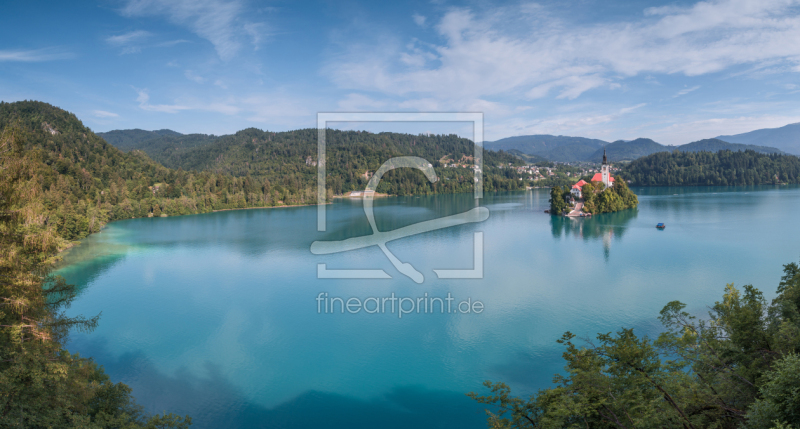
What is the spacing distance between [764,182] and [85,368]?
14291 cm

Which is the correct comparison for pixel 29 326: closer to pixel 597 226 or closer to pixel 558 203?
pixel 597 226

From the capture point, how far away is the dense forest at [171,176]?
152 feet

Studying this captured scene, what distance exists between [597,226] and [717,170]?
3709 inches

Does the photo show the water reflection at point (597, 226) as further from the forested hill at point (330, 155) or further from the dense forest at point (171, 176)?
the forested hill at point (330, 155)

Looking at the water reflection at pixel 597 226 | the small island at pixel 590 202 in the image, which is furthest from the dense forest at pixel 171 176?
the small island at pixel 590 202

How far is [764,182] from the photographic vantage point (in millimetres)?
106625

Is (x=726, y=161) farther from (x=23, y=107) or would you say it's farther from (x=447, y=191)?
(x=23, y=107)

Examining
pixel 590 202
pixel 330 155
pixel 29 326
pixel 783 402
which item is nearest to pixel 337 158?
pixel 330 155

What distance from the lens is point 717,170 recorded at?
11112 cm

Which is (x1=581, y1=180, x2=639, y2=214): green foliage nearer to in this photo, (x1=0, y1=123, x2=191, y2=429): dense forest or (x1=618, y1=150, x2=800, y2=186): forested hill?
(x1=0, y1=123, x2=191, y2=429): dense forest

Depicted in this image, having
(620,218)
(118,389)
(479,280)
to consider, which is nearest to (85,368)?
(118,389)

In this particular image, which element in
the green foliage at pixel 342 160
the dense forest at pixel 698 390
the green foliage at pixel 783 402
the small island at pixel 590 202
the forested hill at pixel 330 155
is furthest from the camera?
the forested hill at pixel 330 155

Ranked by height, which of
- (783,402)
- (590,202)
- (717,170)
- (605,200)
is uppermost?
(717,170)

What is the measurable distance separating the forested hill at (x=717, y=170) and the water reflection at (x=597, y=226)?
72.2 metres
